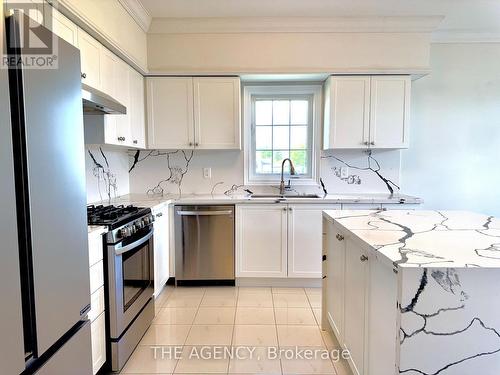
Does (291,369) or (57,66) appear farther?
(291,369)

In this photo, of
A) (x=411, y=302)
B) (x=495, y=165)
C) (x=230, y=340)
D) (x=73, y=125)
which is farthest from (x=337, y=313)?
(x=495, y=165)

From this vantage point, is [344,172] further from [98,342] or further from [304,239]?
[98,342]

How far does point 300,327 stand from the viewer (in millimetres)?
2451

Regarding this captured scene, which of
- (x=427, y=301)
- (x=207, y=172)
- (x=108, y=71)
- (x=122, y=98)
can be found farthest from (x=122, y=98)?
(x=427, y=301)

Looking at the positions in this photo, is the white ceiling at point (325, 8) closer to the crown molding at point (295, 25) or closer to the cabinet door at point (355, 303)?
the crown molding at point (295, 25)

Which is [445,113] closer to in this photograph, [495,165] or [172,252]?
[495,165]

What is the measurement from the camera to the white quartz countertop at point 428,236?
3.86ft

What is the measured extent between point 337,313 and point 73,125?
1849 millimetres

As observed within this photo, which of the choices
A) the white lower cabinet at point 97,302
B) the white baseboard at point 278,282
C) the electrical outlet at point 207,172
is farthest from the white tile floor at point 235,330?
the electrical outlet at point 207,172

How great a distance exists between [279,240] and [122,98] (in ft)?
6.54

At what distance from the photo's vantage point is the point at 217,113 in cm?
329

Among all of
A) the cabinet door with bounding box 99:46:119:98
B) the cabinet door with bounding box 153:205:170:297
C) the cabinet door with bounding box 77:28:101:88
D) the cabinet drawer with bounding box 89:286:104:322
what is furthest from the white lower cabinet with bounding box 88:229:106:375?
the cabinet door with bounding box 99:46:119:98

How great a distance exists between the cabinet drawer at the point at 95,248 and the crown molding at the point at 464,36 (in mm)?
3858

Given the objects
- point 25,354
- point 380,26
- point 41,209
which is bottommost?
point 25,354
